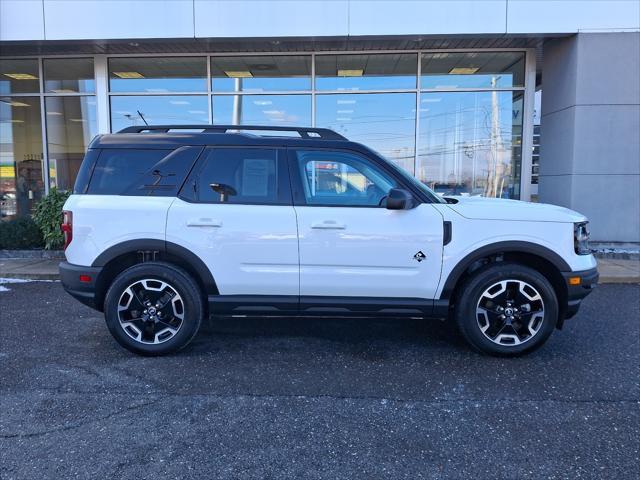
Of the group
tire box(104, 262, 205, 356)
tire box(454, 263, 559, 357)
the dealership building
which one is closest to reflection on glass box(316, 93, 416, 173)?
the dealership building

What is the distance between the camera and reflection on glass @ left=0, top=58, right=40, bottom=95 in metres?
11.7

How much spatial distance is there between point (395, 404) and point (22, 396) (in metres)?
2.71

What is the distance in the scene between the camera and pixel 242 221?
4.09 metres

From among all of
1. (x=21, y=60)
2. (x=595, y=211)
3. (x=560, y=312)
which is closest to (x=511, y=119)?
(x=595, y=211)

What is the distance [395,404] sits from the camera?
3402 millimetres

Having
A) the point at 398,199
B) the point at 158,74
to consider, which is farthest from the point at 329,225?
the point at 158,74

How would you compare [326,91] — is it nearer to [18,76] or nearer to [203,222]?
[18,76]

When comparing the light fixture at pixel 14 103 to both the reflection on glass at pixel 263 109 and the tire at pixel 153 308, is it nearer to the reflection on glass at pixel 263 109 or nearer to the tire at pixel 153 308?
the reflection on glass at pixel 263 109

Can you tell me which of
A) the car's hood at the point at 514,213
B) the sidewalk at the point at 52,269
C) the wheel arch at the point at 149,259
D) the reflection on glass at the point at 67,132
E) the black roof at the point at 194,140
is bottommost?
the sidewalk at the point at 52,269

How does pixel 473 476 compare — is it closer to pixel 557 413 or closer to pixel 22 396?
pixel 557 413

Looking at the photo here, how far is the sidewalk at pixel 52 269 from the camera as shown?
24.0 feet

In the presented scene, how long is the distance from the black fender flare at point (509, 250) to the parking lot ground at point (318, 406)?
0.81m

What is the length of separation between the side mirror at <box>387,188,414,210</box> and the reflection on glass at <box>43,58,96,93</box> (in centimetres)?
1028

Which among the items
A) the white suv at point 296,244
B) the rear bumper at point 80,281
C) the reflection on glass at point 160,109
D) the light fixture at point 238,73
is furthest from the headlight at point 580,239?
the reflection on glass at point 160,109
